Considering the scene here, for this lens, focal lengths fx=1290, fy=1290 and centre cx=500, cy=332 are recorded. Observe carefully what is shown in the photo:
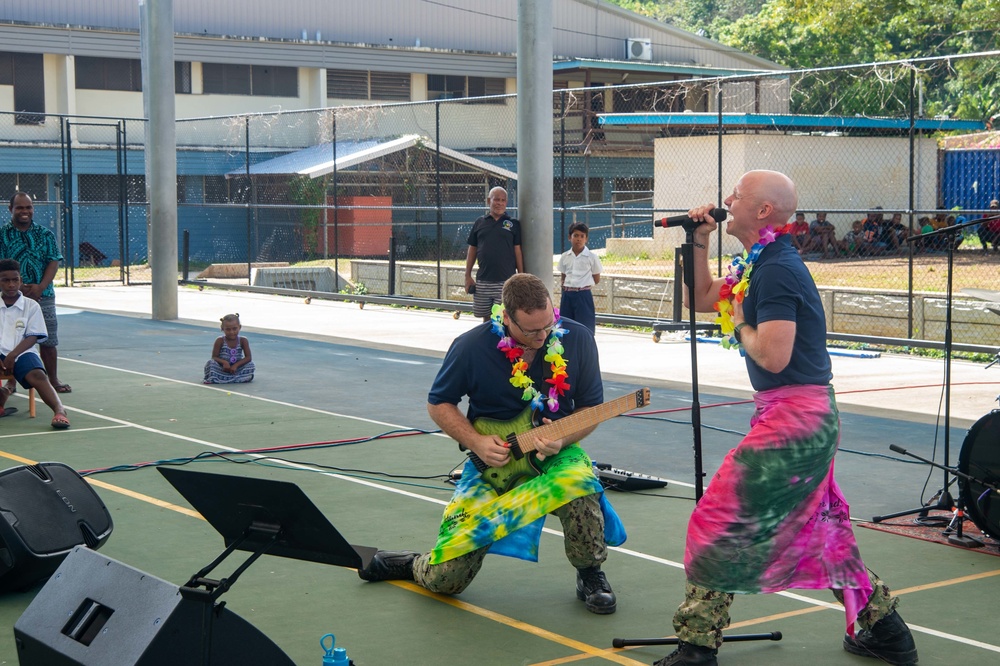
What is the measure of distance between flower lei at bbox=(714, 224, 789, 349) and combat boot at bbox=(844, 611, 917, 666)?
1.25 m

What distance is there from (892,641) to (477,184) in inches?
1213

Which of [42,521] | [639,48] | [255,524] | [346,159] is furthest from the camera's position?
[639,48]

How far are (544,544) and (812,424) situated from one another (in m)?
2.59

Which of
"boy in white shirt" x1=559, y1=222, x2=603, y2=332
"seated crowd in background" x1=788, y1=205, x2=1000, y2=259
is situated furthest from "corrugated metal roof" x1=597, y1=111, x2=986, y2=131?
"boy in white shirt" x1=559, y1=222, x2=603, y2=332

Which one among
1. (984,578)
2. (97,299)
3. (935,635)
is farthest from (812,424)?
(97,299)

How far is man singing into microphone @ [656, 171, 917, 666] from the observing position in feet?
16.2

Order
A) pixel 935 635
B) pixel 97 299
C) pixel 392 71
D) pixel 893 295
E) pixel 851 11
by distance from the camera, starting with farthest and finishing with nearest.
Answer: pixel 392 71 → pixel 851 11 → pixel 97 299 → pixel 893 295 → pixel 935 635

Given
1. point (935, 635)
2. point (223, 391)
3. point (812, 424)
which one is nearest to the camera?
point (812, 424)

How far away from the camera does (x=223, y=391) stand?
13.1 m

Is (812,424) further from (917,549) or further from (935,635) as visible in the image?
(917,549)

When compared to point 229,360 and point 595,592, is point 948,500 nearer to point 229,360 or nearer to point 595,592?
point 595,592

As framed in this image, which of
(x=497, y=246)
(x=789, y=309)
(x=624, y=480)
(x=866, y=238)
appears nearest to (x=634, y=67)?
(x=866, y=238)

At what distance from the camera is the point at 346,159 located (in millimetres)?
33906

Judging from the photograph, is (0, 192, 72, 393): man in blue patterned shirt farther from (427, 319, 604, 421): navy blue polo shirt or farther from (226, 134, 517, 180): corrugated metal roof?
(226, 134, 517, 180): corrugated metal roof
